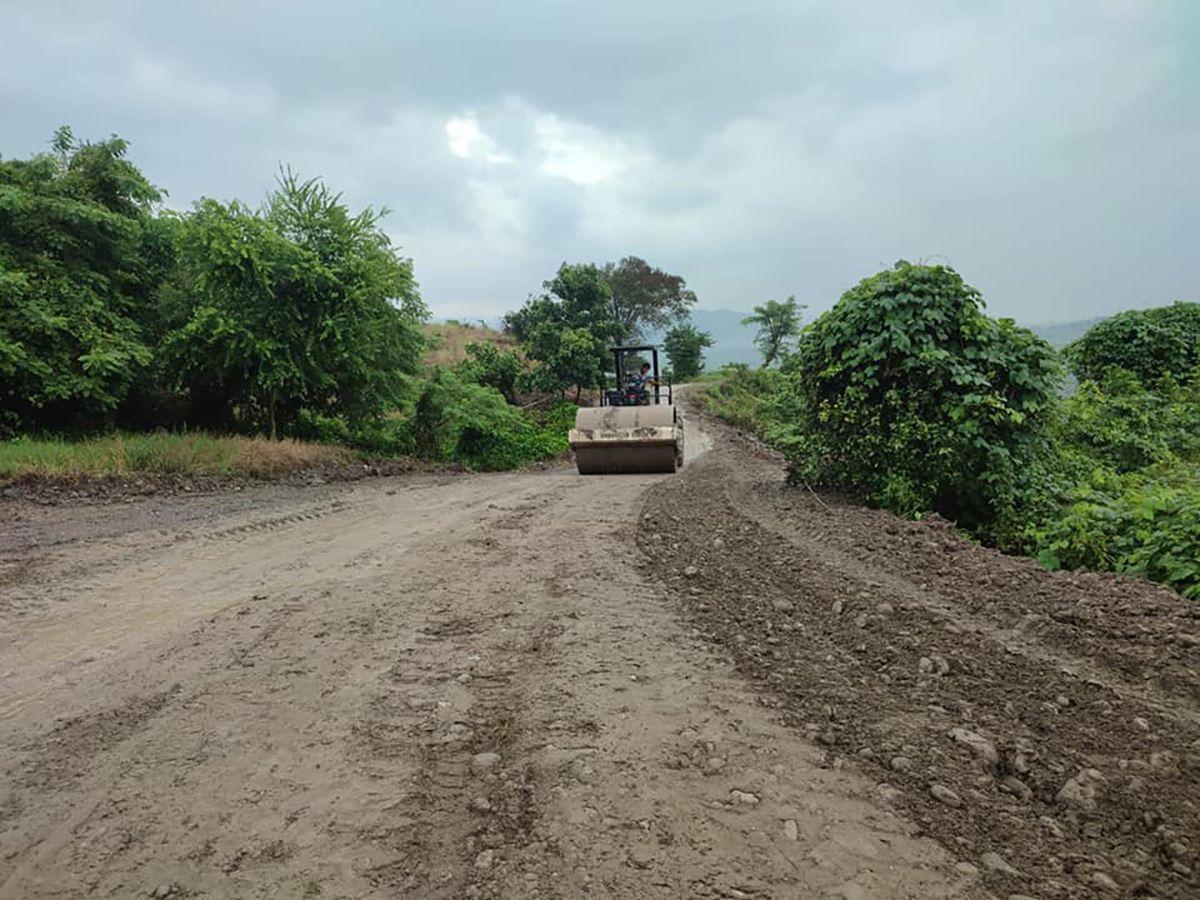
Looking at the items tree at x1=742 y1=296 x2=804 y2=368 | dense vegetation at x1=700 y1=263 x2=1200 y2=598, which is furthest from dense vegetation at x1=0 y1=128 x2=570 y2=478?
tree at x1=742 y1=296 x2=804 y2=368

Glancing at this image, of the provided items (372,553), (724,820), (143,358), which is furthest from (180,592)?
(143,358)

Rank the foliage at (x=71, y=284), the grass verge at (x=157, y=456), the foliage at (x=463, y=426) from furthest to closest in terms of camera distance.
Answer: the foliage at (x=463, y=426) → the foliage at (x=71, y=284) → the grass verge at (x=157, y=456)

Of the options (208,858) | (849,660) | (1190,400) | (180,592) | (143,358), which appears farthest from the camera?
(1190,400)

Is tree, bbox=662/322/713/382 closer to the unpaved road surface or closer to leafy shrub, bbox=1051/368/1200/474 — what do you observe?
leafy shrub, bbox=1051/368/1200/474

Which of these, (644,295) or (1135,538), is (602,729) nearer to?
(1135,538)

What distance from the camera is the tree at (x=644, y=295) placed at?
50.8 metres

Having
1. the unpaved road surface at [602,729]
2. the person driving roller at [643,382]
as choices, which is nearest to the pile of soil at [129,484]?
the unpaved road surface at [602,729]

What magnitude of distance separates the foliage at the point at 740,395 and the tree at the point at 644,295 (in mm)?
9515

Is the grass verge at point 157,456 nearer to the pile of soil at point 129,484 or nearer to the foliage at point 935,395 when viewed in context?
the pile of soil at point 129,484

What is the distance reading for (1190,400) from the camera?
564 inches

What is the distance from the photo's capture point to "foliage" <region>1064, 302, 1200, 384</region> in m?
17.6

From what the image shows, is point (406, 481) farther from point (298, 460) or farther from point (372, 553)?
point (372, 553)

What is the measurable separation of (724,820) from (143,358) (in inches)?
542

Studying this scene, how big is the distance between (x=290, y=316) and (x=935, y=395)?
11.6 meters
